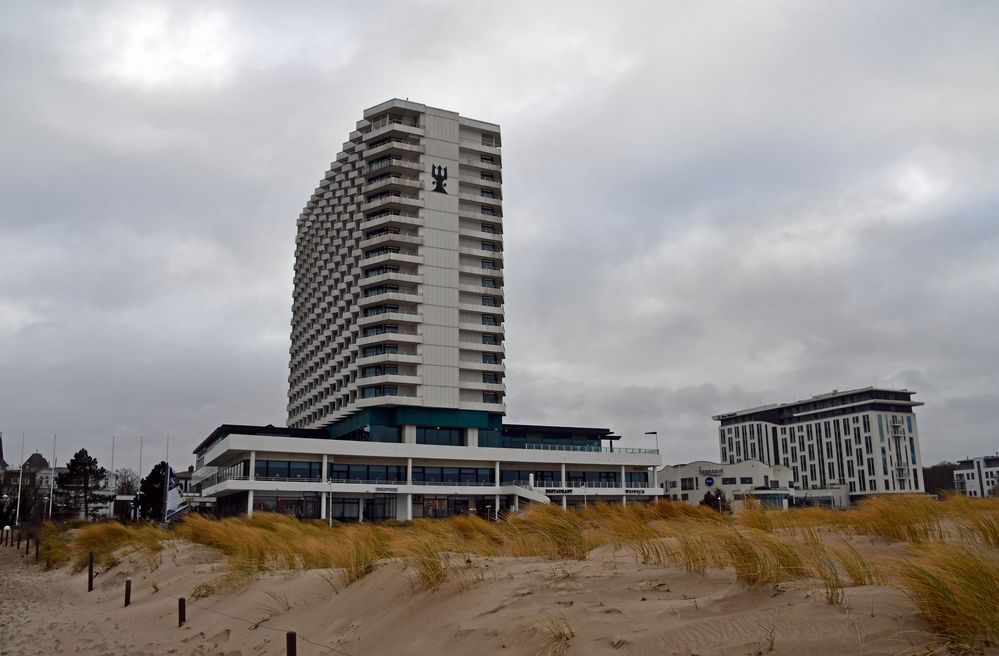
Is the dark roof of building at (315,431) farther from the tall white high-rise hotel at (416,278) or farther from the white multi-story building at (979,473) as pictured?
the white multi-story building at (979,473)

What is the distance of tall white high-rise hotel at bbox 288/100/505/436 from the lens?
82188 mm

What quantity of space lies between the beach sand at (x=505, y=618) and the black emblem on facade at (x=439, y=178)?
226 ft

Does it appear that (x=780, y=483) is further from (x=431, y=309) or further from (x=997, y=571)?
(x=997, y=571)

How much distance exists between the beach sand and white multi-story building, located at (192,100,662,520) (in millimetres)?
55138

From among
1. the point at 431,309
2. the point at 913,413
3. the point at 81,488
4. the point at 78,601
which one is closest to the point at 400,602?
the point at 78,601

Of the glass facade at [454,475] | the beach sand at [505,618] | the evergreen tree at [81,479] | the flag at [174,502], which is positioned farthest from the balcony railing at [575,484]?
the beach sand at [505,618]

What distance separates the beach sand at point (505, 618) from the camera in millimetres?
7805

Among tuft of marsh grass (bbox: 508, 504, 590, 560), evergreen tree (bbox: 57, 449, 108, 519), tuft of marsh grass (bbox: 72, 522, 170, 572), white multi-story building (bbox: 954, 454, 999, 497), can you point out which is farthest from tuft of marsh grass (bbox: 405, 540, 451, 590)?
white multi-story building (bbox: 954, 454, 999, 497)

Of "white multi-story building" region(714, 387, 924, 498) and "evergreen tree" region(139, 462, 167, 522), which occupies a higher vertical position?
"white multi-story building" region(714, 387, 924, 498)

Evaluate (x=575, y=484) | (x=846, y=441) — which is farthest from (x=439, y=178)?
(x=846, y=441)

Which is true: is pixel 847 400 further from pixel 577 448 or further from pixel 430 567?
pixel 430 567

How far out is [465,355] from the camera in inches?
3374

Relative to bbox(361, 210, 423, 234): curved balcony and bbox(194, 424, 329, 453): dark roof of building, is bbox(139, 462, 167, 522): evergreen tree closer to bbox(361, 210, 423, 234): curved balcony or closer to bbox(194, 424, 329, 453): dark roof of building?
bbox(194, 424, 329, 453): dark roof of building

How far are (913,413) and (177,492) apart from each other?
131733mm
